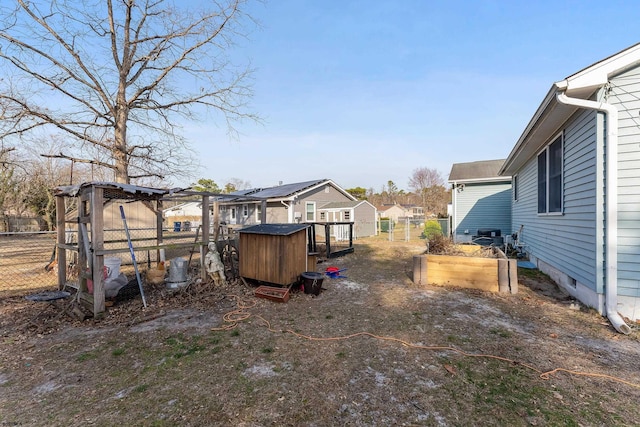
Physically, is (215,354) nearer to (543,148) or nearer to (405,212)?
(543,148)

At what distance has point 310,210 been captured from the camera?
17.8 meters

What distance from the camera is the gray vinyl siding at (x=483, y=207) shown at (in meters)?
12.7

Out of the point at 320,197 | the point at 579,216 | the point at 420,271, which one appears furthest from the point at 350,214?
the point at 579,216

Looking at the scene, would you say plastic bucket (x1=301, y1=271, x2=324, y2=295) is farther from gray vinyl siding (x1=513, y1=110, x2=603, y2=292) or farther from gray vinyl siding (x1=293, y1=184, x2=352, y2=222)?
gray vinyl siding (x1=293, y1=184, x2=352, y2=222)

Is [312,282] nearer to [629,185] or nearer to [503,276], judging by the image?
[503,276]

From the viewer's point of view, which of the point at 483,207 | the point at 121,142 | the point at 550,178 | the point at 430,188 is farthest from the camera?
the point at 430,188

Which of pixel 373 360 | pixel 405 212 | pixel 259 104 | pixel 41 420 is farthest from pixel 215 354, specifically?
pixel 405 212

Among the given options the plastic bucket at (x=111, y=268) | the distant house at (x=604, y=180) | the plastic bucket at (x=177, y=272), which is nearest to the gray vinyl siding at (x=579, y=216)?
the distant house at (x=604, y=180)

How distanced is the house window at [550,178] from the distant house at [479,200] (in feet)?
18.3

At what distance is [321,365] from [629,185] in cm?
476

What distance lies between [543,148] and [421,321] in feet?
19.1

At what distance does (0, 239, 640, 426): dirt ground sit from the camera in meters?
2.18

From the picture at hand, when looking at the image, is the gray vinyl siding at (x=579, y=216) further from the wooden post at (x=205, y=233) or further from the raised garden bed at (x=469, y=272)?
the wooden post at (x=205, y=233)

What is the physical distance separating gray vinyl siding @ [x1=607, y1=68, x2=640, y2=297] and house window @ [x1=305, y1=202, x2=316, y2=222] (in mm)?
14413
